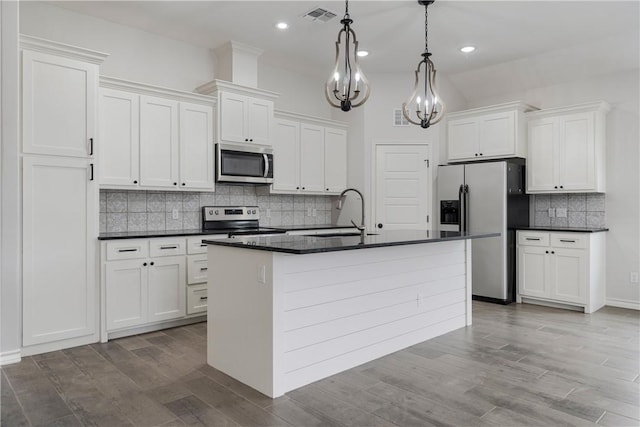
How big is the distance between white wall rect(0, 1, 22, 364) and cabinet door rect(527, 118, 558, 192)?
540 cm

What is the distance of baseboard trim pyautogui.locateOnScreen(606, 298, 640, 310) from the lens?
5.03 metres

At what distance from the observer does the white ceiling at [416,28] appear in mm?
4020

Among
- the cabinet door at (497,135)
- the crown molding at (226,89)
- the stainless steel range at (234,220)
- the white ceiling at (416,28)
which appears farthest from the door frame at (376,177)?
the crown molding at (226,89)

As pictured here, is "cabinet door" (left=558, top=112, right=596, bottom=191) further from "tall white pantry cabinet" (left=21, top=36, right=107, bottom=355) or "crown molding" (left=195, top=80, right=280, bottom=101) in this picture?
"tall white pantry cabinet" (left=21, top=36, right=107, bottom=355)

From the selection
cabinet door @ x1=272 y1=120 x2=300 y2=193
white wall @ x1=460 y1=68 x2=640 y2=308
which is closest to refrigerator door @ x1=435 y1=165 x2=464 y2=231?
white wall @ x1=460 y1=68 x2=640 y2=308

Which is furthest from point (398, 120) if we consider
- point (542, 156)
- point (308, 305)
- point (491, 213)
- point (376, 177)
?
point (308, 305)

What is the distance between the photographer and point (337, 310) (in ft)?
9.99

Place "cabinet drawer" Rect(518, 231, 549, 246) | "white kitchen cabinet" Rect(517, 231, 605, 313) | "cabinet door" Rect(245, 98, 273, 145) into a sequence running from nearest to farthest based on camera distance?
1. "white kitchen cabinet" Rect(517, 231, 605, 313)
2. "cabinet door" Rect(245, 98, 273, 145)
3. "cabinet drawer" Rect(518, 231, 549, 246)

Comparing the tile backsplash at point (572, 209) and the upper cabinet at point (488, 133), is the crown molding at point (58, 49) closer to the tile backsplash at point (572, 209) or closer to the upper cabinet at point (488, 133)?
the upper cabinet at point (488, 133)

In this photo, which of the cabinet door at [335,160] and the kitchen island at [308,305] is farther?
the cabinet door at [335,160]

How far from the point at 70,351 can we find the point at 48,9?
3018 millimetres

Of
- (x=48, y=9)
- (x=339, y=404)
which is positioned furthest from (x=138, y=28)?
(x=339, y=404)

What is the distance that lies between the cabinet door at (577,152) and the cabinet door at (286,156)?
10.5 ft

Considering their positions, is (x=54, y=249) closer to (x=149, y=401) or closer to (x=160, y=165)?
(x=160, y=165)
